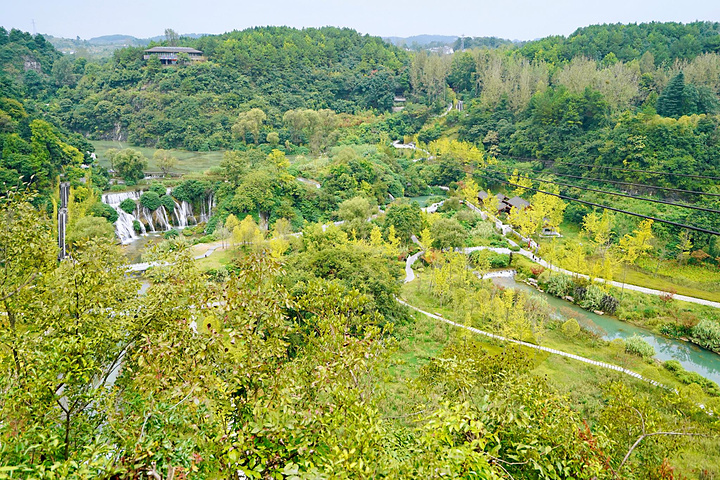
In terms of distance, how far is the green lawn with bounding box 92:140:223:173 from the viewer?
34.4m

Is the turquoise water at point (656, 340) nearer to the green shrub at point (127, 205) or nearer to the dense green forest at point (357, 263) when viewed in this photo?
the dense green forest at point (357, 263)

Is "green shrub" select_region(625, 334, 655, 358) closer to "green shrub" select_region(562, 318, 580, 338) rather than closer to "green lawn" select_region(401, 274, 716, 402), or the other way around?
"green lawn" select_region(401, 274, 716, 402)

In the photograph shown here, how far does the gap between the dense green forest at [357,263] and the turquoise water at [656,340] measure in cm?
27

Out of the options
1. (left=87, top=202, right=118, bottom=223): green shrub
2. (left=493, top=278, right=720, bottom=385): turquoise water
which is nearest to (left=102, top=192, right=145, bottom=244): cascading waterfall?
(left=87, top=202, right=118, bottom=223): green shrub

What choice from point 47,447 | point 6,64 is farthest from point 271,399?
point 6,64

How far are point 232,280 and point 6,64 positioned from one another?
58618 mm

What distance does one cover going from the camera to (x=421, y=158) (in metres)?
42.2

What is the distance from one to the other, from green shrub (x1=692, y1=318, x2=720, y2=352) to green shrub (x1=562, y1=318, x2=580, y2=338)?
14.0 feet

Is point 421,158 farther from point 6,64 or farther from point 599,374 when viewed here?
point 6,64

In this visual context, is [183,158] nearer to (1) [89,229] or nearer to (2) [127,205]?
(2) [127,205]

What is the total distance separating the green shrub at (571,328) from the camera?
1568 centimetres

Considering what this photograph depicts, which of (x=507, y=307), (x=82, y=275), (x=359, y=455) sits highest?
(x=82, y=275)

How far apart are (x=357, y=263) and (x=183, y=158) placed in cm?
3085

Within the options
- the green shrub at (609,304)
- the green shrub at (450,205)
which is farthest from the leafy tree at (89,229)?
the green shrub at (609,304)
